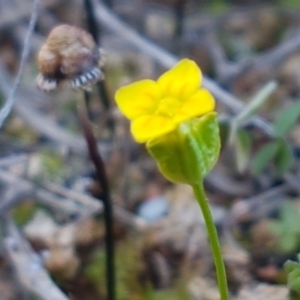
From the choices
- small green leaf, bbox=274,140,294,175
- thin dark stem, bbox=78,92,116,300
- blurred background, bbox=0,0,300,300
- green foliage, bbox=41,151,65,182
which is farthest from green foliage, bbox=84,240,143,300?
small green leaf, bbox=274,140,294,175

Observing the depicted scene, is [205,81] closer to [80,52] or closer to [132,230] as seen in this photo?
[132,230]

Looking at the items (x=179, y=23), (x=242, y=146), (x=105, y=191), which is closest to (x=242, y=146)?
(x=242, y=146)

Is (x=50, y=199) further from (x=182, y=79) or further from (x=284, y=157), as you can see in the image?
(x=182, y=79)

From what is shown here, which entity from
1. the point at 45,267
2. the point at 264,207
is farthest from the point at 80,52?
the point at 264,207

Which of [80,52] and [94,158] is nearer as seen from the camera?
[80,52]

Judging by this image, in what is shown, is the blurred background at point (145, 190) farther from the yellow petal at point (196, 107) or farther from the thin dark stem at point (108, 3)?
the yellow petal at point (196, 107)
